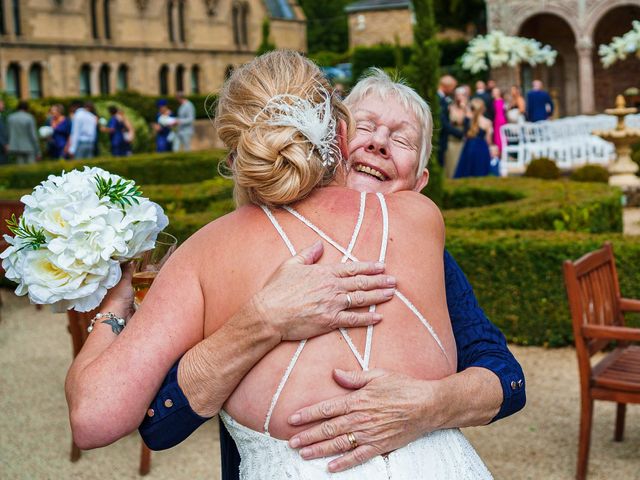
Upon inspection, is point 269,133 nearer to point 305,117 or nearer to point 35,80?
point 305,117

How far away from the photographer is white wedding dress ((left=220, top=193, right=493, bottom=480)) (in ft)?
5.93

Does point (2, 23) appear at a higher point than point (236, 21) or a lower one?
lower

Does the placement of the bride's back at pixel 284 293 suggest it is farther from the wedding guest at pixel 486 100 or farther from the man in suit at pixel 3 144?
the man in suit at pixel 3 144

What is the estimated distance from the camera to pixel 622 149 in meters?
13.7

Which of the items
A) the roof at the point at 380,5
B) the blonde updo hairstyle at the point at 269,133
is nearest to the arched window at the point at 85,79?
the roof at the point at 380,5

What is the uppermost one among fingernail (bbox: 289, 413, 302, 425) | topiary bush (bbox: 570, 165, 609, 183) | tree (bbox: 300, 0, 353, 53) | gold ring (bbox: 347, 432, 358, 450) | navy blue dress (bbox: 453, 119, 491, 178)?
tree (bbox: 300, 0, 353, 53)

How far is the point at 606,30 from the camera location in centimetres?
3266

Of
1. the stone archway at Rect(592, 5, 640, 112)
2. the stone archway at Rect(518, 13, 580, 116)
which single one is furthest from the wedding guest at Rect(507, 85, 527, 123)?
the stone archway at Rect(592, 5, 640, 112)

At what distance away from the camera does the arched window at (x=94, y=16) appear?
36.0 metres

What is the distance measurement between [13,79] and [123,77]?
532 cm

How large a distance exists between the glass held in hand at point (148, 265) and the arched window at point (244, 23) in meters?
42.0

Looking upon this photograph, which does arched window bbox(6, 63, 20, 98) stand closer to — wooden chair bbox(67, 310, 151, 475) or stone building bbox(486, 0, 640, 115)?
stone building bbox(486, 0, 640, 115)

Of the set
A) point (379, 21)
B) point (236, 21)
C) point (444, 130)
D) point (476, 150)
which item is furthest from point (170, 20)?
point (476, 150)

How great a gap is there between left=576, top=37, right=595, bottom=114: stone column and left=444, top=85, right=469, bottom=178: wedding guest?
55.0ft
